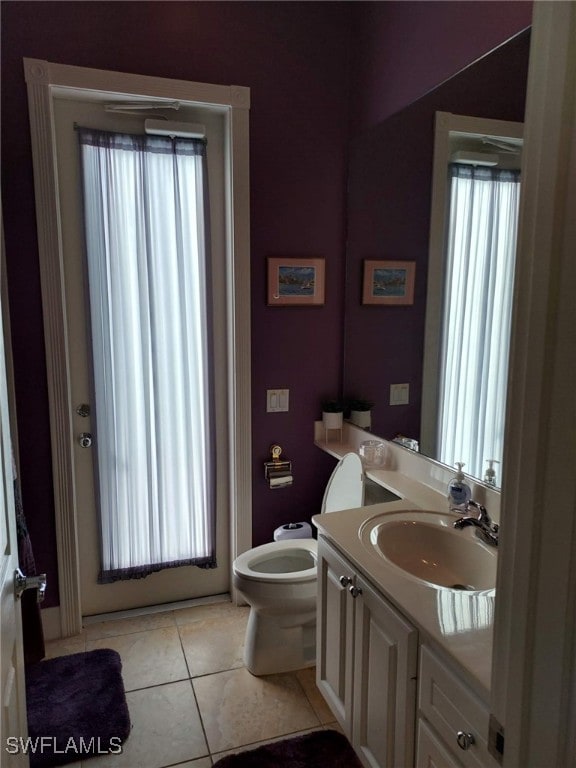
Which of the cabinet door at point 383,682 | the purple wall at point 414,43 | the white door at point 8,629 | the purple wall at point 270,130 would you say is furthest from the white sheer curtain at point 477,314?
the white door at point 8,629

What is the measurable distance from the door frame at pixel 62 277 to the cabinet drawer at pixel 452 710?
1.55 metres

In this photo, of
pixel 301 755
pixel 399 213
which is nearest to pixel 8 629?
pixel 301 755

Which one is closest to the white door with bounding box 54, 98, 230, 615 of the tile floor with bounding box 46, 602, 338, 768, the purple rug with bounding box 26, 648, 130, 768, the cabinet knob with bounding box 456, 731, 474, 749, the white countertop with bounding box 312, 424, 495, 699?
the tile floor with bounding box 46, 602, 338, 768

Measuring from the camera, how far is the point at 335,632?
1.71 m

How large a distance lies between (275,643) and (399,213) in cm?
190

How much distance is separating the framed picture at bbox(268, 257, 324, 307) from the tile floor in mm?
1616

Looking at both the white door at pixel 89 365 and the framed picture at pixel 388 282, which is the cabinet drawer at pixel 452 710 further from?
the white door at pixel 89 365

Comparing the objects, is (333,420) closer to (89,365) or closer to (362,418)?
(362,418)

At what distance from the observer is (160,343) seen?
2.52m

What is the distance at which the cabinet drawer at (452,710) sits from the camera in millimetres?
1029

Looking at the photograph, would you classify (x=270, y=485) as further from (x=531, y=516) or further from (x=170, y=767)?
(x=531, y=516)

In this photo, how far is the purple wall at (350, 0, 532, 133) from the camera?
1.63m

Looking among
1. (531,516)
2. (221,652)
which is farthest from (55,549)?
(531,516)

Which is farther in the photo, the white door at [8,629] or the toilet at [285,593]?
the toilet at [285,593]
